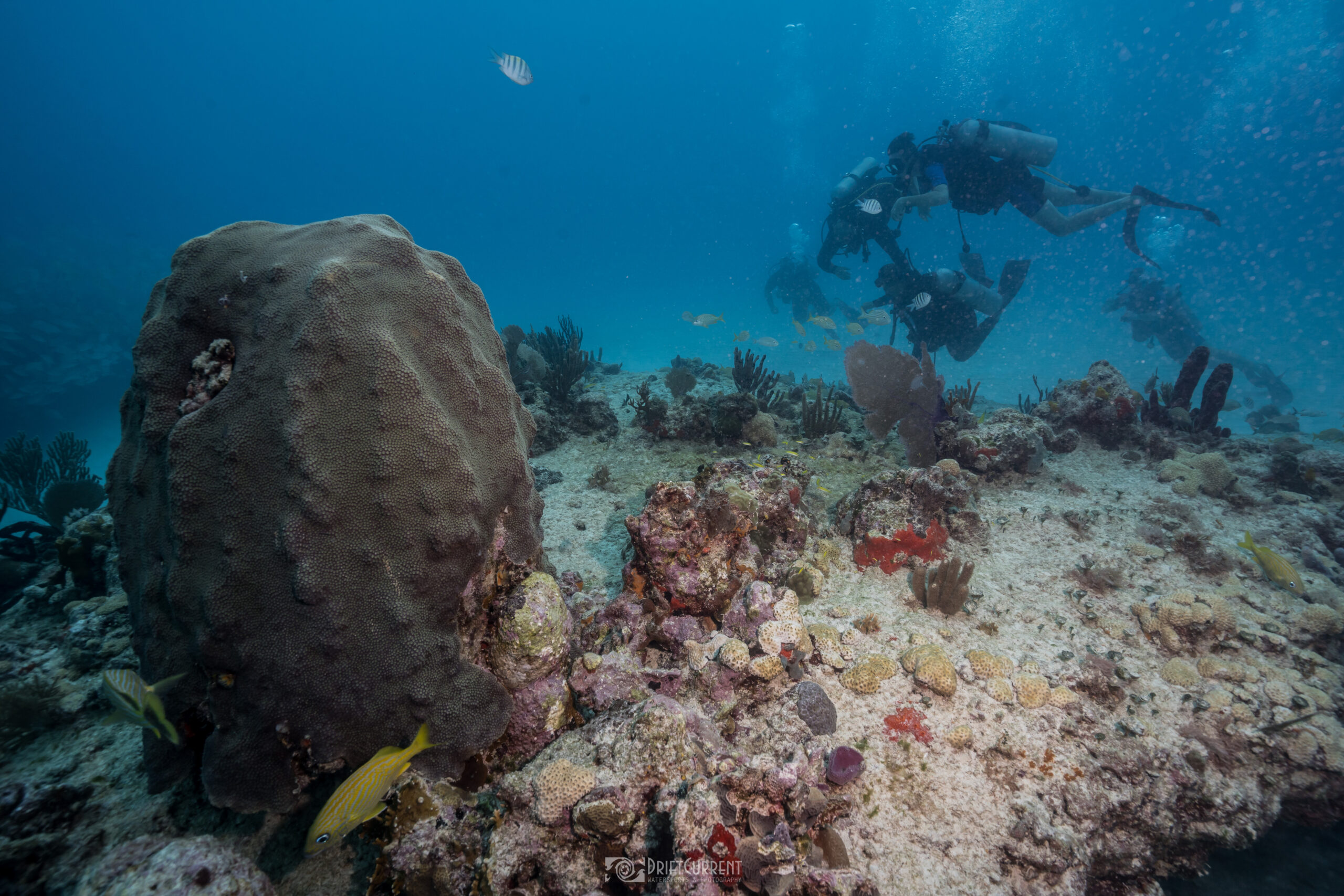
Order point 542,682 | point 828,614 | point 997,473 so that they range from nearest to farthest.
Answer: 1. point 542,682
2. point 828,614
3. point 997,473

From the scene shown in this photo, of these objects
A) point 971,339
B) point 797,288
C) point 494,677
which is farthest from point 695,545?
point 797,288

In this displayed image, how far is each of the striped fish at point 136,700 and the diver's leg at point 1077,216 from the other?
20.2 meters

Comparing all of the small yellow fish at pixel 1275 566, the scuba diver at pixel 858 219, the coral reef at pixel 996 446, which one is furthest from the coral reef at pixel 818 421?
the scuba diver at pixel 858 219

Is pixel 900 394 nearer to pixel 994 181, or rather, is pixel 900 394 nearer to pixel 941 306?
pixel 941 306

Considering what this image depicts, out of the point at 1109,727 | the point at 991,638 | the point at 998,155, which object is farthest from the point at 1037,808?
the point at 998,155

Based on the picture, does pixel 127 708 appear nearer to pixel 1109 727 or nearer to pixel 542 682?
pixel 542 682

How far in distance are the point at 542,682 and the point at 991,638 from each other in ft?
12.9

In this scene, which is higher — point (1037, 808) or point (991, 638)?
point (991, 638)

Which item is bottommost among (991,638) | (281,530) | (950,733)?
(950,733)

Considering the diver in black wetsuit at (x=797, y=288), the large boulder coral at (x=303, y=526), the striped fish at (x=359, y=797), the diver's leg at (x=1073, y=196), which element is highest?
the diver in black wetsuit at (x=797, y=288)

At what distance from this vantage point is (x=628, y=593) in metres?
3.88

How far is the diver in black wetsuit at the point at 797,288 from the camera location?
2720 centimetres

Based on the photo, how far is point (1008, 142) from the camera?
12734mm

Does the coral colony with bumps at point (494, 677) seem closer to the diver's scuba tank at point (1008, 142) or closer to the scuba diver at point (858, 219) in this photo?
the diver's scuba tank at point (1008, 142)
